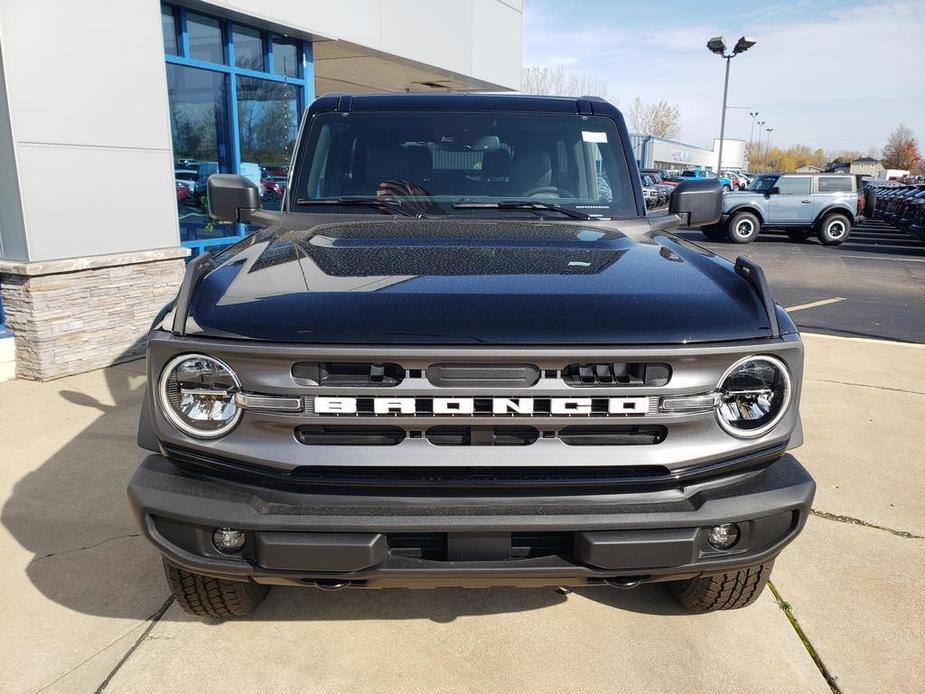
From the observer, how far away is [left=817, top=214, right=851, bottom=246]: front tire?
1903 cm

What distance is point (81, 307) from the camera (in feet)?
19.3

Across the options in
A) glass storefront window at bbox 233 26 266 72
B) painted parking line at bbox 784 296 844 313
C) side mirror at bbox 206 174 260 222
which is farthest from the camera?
painted parking line at bbox 784 296 844 313

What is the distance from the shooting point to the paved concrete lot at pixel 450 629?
2422 millimetres

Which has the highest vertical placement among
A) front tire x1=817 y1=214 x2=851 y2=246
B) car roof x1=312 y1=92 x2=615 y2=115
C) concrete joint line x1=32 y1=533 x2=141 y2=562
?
car roof x1=312 y1=92 x2=615 y2=115

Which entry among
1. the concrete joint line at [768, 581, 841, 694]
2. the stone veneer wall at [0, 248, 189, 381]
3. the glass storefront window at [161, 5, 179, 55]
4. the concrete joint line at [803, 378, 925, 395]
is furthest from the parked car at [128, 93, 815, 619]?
the glass storefront window at [161, 5, 179, 55]

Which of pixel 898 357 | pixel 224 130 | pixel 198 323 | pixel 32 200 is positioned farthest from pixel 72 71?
pixel 898 357

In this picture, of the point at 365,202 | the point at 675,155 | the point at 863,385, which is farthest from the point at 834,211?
the point at 675,155

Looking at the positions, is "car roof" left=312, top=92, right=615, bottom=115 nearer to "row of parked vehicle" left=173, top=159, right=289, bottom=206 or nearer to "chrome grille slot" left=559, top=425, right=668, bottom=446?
"chrome grille slot" left=559, top=425, right=668, bottom=446

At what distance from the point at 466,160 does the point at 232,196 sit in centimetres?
111

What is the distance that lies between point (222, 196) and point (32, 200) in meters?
2.94

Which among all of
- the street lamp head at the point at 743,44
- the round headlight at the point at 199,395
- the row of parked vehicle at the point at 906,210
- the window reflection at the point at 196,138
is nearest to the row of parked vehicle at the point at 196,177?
the window reflection at the point at 196,138

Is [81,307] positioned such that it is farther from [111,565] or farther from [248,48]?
[248,48]

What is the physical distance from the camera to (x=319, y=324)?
1955mm

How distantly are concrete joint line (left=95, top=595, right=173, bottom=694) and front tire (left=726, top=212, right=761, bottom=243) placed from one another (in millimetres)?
18407
